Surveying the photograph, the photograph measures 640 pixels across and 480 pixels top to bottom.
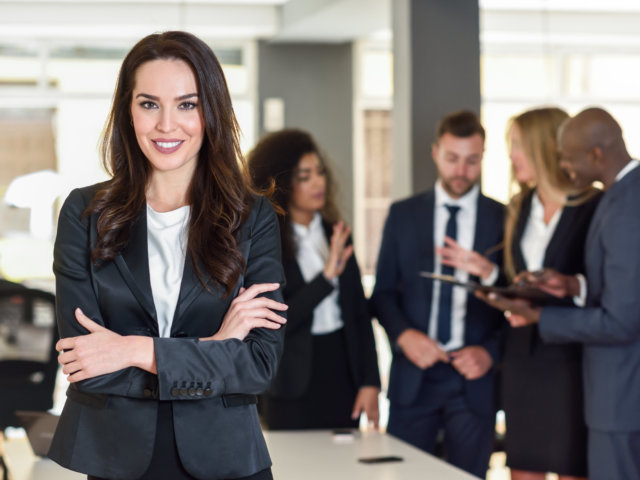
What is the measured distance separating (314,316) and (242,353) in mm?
1730

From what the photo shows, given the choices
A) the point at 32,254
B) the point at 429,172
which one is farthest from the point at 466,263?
the point at 32,254

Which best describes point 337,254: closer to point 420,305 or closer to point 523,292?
point 420,305

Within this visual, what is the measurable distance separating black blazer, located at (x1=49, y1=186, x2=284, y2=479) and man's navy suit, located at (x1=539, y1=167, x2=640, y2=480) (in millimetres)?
1434

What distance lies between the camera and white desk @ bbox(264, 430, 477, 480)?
2.52 meters

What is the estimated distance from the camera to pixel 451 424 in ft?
11.3

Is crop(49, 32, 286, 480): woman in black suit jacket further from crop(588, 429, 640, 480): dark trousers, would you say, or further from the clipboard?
crop(588, 429, 640, 480): dark trousers

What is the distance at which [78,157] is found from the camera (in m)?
8.05

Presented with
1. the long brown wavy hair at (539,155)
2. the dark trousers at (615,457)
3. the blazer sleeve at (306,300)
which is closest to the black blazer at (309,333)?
the blazer sleeve at (306,300)

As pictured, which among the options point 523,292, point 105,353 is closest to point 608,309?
point 523,292

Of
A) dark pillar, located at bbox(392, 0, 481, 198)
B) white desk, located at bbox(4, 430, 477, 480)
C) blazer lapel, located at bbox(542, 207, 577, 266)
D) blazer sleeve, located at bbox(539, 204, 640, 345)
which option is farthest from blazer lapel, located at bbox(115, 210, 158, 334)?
dark pillar, located at bbox(392, 0, 481, 198)

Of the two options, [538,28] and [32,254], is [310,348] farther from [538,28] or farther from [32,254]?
[538,28]

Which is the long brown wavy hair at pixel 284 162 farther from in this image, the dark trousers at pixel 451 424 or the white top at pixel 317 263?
the dark trousers at pixel 451 424

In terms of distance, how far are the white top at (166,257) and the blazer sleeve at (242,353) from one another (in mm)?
77

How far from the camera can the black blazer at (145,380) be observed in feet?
5.43
